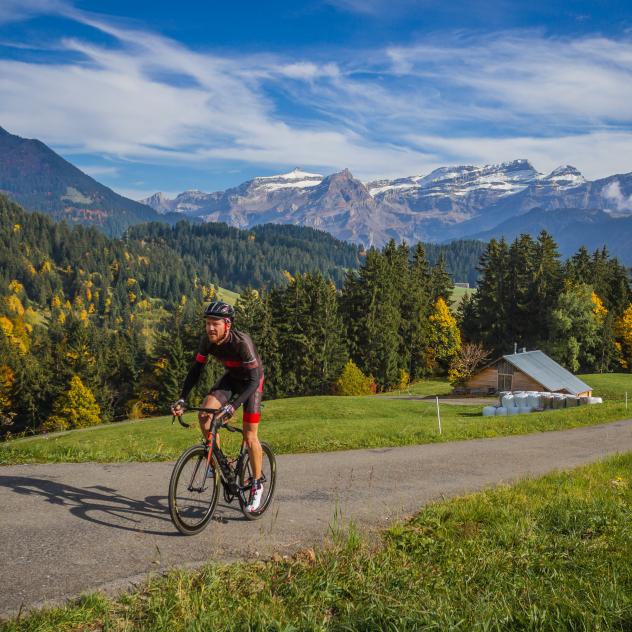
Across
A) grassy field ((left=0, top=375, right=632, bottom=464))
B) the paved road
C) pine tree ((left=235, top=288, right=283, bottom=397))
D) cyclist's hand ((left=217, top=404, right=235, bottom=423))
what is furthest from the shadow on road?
pine tree ((left=235, top=288, right=283, bottom=397))

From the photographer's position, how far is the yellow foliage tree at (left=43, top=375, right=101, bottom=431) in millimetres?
76188

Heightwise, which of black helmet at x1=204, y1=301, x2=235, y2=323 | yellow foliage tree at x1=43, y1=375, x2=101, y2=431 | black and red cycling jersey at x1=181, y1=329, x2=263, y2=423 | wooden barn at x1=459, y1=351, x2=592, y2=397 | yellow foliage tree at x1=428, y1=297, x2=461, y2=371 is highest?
black helmet at x1=204, y1=301, x2=235, y2=323

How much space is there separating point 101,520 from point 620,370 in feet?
301

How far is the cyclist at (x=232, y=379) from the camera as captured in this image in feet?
26.1

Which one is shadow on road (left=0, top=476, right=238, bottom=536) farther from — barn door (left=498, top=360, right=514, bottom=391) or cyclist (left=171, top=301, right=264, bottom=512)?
barn door (left=498, top=360, right=514, bottom=391)

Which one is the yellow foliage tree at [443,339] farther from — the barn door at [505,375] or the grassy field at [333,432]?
the grassy field at [333,432]

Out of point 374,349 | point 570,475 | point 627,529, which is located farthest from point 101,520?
point 374,349

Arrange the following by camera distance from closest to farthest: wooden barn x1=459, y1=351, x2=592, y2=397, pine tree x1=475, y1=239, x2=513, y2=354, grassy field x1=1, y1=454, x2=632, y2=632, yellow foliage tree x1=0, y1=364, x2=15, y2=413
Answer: grassy field x1=1, y1=454, x2=632, y2=632, wooden barn x1=459, y1=351, x2=592, y2=397, yellow foliage tree x1=0, y1=364, x2=15, y2=413, pine tree x1=475, y1=239, x2=513, y2=354

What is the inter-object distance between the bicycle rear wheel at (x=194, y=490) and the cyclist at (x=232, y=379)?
0.40 metres

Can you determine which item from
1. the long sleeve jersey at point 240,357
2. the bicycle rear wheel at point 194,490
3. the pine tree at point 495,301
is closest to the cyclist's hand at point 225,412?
the long sleeve jersey at point 240,357

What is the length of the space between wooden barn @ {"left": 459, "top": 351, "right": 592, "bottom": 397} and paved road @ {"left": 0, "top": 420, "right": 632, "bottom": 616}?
46.6 meters

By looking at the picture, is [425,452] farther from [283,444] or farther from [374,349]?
[374,349]

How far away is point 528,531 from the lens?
7305 mm

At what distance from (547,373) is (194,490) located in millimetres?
58844
